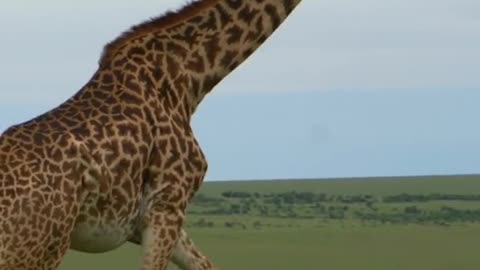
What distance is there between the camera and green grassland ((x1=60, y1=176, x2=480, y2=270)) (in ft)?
82.9

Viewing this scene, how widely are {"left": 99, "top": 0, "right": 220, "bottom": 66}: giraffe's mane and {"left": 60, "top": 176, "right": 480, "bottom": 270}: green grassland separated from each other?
1378cm

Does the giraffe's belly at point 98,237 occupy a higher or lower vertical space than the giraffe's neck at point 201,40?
lower

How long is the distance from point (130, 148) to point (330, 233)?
2673 centimetres

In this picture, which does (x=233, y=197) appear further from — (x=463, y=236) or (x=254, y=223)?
(x=463, y=236)

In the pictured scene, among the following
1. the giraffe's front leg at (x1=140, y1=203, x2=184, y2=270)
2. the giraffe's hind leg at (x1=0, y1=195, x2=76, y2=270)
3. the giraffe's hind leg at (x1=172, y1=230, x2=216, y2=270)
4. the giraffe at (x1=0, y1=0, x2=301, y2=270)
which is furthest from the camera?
the giraffe's hind leg at (x1=172, y1=230, x2=216, y2=270)

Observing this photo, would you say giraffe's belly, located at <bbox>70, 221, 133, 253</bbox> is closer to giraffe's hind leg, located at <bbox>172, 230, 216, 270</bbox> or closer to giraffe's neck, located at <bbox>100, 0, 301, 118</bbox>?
giraffe's hind leg, located at <bbox>172, 230, 216, 270</bbox>

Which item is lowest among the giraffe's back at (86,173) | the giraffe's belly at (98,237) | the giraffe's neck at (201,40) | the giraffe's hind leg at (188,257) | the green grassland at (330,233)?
the green grassland at (330,233)

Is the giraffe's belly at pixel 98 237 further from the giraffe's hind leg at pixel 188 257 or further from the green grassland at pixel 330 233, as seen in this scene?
the green grassland at pixel 330 233

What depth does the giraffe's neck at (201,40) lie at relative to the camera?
871cm

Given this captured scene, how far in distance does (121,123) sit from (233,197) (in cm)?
5081

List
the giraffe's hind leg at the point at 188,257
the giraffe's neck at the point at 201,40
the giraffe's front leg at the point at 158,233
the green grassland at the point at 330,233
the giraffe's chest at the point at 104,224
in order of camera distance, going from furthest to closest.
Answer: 1. the green grassland at the point at 330,233
2. the giraffe's hind leg at the point at 188,257
3. the giraffe's neck at the point at 201,40
4. the giraffe's front leg at the point at 158,233
5. the giraffe's chest at the point at 104,224

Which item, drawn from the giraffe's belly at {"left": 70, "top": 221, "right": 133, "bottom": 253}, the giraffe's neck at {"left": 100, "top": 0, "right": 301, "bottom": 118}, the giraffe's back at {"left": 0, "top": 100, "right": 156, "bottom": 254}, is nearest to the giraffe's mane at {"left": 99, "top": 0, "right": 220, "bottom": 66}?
the giraffe's neck at {"left": 100, "top": 0, "right": 301, "bottom": 118}

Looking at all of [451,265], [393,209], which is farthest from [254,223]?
[451,265]

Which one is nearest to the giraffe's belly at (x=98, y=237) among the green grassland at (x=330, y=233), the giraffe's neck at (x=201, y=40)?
the giraffe's neck at (x=201, y=40)
